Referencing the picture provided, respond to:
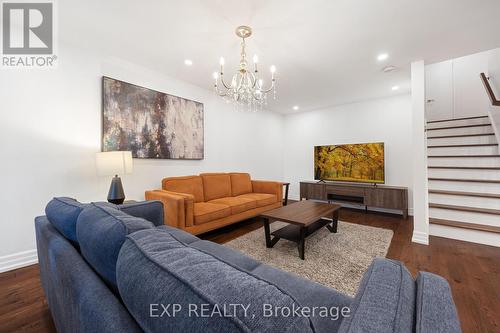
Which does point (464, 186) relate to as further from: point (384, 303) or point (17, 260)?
point (17, 260)

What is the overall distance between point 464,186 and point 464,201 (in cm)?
28

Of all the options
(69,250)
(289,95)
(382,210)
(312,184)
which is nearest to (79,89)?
(69,250)

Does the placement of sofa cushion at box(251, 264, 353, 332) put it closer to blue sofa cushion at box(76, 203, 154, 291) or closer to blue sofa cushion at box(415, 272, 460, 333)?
blue sofa cushion at box(415, 272, 460, 333)

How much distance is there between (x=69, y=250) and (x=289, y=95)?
421 cm

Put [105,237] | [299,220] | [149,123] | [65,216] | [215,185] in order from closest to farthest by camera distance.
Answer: [105,237] < [65,216] < [299,220] < [149,123] < [215,185]

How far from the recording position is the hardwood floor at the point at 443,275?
1.42 meters

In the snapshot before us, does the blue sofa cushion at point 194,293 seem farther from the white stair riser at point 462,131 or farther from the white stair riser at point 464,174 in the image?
the white stair riser at point 462,131

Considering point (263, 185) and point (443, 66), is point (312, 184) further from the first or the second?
point (443, 66)

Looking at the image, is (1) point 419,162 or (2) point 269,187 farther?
(2) point 269,187

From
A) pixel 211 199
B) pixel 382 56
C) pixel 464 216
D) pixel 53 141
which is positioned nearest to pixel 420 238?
pixel 464 216

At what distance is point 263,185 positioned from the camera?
13.5ft

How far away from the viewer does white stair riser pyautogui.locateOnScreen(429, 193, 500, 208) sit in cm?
281

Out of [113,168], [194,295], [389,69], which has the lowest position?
[194,295]

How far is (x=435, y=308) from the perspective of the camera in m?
0.56
